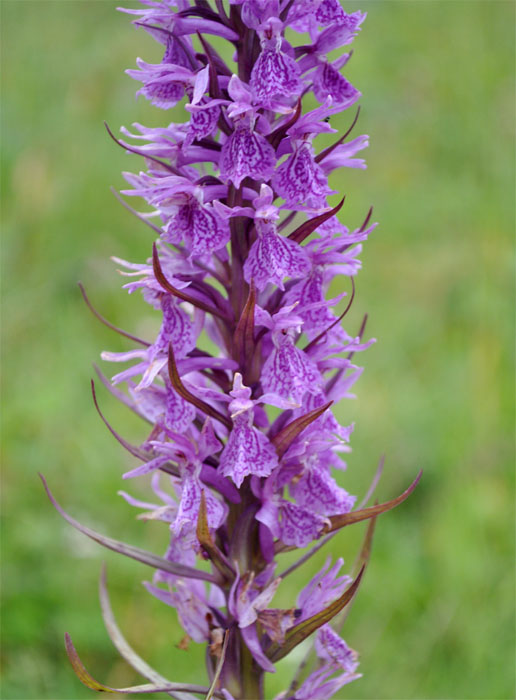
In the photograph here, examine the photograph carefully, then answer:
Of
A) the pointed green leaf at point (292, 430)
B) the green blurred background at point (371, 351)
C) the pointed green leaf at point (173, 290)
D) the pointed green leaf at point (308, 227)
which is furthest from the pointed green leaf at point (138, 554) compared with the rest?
the green blurred background at point (371, 351)

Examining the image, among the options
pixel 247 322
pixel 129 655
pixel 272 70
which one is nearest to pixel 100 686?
pixel 129 655

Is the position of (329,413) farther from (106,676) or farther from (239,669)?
(106,676)

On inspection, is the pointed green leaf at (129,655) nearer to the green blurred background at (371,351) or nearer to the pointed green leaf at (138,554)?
the pointed green leaf at (138,554)

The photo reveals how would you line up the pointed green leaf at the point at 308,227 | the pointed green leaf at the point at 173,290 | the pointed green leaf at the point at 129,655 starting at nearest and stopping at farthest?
the pointed green leaf at the point at 173,290 < the pointed green leaf at the point at 308,227 < the pointed green leaf at the point at 129,655

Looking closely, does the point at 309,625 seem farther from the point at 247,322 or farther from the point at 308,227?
the point at 308,227

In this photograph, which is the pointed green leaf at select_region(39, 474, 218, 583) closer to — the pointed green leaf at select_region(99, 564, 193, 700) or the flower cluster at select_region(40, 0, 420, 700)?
the flower cluster at select_region(40, 0, 420, 700)

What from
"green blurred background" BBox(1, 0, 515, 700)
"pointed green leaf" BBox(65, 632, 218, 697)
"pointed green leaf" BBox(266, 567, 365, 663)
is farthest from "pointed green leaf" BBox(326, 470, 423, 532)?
"green blurred background" BBox(1, 0, 515, 700)

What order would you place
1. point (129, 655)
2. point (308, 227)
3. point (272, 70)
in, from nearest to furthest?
point (272, 70) → point (308, 227) → point (129, 655)
